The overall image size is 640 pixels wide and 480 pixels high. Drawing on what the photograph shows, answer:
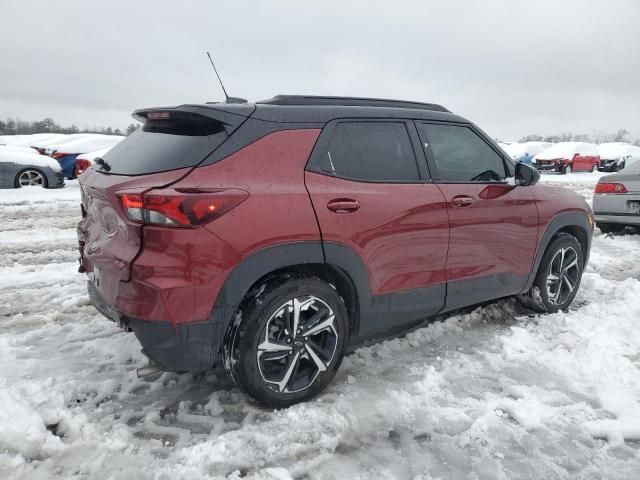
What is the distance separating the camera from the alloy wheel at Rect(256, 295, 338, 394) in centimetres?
270

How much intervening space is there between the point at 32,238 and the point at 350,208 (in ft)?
20.0

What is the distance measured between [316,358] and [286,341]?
24 cm

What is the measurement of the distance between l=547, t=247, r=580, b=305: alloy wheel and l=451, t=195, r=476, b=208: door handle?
1.37m

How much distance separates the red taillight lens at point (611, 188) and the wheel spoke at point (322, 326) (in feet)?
23.8

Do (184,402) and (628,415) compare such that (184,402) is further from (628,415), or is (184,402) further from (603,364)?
(603,364)

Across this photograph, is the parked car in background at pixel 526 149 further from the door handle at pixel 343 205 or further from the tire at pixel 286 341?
the tire at pixel 286 341

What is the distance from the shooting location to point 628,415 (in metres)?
2.80

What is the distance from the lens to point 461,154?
3660 mm

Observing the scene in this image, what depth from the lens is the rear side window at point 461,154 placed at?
3445 mm

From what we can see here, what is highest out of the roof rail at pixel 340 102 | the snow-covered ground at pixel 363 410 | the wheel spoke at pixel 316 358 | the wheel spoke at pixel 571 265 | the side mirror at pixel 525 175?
the roof rail at pixel 340 102

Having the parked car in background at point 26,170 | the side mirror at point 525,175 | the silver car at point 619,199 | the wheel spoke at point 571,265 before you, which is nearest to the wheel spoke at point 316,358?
the side mirror at point 525,175

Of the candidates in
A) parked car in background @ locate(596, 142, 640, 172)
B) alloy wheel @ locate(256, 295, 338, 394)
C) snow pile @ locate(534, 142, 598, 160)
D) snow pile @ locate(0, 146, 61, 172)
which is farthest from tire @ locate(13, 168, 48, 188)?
parked car in background @ locate(596, 142, 640, 172)

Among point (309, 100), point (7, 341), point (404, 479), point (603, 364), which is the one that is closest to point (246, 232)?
point (309, 100)

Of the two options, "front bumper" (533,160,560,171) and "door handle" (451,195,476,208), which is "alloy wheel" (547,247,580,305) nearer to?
"door handle" (451,195,476,208)
